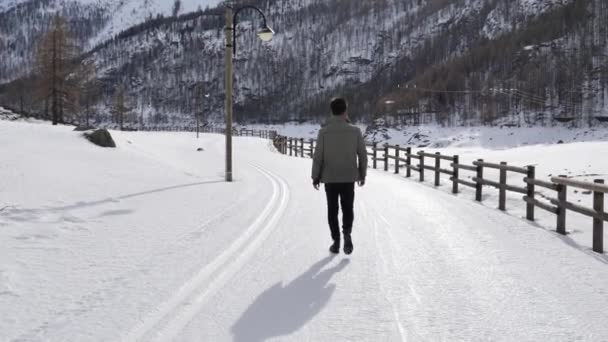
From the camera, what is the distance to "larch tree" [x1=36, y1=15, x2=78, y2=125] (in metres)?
39.6

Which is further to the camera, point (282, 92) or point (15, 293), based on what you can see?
point (282, 92)

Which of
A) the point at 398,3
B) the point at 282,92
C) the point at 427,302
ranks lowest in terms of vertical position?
the point at 427,302

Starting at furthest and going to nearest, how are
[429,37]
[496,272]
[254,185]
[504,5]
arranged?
[429,37] < [504,5] < [254,185] < [496,272]

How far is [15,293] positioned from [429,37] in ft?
563

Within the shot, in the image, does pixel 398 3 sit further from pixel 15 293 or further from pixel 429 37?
pixel 15 293

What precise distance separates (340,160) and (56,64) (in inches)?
1643

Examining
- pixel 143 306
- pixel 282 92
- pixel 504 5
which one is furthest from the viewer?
pixel 282 92

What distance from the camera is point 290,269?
16.7ft

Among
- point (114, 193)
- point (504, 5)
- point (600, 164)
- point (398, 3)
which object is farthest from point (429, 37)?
point (114, 193)

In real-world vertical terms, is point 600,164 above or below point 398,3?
below

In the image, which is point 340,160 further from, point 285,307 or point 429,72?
point 429,72

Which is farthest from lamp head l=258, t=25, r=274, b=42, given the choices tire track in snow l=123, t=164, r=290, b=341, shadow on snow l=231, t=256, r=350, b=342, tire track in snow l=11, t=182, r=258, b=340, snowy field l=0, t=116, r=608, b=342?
shadow on snow l=231, t=256, r=350, b=342

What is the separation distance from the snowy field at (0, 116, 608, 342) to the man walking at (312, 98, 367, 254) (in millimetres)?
663

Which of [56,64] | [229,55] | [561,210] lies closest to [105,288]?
[561,210]
